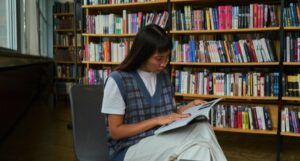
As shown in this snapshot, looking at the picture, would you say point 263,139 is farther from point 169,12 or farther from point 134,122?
point 134,122

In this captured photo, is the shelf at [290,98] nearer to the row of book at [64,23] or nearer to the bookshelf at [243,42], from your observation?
the bookshelf at [243,42]

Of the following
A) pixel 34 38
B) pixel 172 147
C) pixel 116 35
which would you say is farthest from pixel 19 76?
pixel 172 147

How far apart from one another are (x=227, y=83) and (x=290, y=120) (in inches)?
24.6

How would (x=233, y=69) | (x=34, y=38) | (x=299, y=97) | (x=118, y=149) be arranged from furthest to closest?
(x=34, y=38) → (x=233, y=69) → (x=299, y=97) → (x=118, y=149)

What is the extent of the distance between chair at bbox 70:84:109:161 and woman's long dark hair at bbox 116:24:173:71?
0.25 m

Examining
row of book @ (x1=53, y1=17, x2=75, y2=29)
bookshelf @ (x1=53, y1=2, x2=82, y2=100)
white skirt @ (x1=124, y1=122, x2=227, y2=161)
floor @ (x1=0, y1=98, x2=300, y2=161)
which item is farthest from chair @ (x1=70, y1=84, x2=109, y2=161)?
row of book @ (x1=53, y1=17, x2=75, y2=29)

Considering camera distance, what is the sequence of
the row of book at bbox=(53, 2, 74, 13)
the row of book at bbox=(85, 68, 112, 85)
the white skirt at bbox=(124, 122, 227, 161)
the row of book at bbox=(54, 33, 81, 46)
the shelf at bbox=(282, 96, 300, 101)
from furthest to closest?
1. the row of book at bbox=(54, 33, 81, 46)
2. the row of book at bbox=(53, 2, 74, 13)
3. the row of book at bbox=(85, 68, 112, 85)
4. the shelf at bbox=(282, 96, 300, 101)
5. the white skirt at bbox=(124, 122, 227, 161)

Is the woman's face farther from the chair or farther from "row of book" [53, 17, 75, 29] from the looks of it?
"row of book" [53, 17, 75, 29]

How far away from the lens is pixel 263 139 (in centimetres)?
350

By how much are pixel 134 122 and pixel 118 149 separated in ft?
0.39

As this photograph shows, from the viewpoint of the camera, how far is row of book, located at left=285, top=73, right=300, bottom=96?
9.27ft

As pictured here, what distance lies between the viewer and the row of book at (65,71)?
268 inches

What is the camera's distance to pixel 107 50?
3.57 m

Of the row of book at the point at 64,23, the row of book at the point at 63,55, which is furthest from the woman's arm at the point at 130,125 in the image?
the row of book at the point at 64,23
